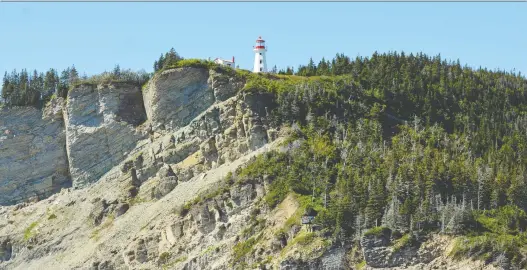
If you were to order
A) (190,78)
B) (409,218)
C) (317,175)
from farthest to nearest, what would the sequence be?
(190,78) < (317,175) < (409,218)

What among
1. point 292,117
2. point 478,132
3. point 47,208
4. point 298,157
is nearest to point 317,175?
point 298,157

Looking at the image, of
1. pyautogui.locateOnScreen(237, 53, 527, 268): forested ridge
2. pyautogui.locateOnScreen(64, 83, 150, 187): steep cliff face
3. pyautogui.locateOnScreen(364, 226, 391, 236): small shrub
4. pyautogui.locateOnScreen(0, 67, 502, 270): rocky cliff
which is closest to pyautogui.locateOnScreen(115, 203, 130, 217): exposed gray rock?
pyautogui.locateOnScreen(0, 67, 502, 270): rocky cliff

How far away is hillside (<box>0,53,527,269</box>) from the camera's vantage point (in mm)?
153250

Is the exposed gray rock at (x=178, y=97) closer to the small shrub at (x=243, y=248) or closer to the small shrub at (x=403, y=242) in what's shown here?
the small shrub at (x=243, y=248)

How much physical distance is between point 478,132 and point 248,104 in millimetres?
31021

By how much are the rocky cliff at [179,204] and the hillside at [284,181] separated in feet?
0.62

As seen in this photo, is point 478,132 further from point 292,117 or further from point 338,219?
point 338,219

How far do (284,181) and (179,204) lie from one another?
55.1 feet

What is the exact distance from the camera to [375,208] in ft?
513

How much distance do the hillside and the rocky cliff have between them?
0.62 ft

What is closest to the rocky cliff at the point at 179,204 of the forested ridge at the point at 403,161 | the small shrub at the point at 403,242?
the small shrub at the point at 403,242

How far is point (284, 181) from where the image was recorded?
166 metres

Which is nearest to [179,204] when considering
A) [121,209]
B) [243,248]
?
[121,209]

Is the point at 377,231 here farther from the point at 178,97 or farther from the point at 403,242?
the point at 178,97
